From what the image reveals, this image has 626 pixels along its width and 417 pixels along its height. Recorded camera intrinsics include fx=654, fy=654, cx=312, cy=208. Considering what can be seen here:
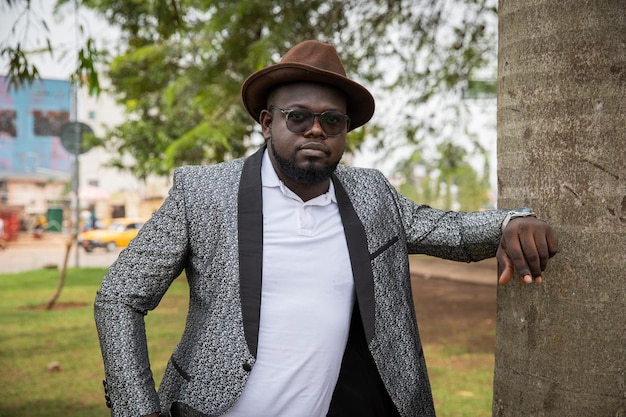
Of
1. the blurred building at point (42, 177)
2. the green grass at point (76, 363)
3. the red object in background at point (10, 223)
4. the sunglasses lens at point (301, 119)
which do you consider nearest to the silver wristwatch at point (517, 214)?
Result: the sunglasses lens at point (301, 119)

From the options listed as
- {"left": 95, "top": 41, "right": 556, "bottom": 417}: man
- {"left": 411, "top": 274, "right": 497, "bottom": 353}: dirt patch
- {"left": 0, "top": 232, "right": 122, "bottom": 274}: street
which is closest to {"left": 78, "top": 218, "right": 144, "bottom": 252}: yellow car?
{"left": 0, "top": 232, "right": 122, "bottom": 274}: street

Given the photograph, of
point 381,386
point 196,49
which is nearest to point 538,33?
point 381,386

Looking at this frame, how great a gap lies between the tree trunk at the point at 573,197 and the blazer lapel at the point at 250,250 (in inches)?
34.6

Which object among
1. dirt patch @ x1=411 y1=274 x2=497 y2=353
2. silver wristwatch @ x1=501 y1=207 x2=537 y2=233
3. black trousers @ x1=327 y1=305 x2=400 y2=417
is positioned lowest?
dirt patch @ x1=411 y1=274 x2=497 y2=353

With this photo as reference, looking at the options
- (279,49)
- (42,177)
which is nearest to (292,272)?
(279,49)

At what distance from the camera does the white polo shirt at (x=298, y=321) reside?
6.88 feet

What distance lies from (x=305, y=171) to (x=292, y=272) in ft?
1.15

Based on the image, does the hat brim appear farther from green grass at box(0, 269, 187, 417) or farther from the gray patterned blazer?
green grass at box(0, 269, 187, 417)

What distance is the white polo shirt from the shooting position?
2.10 m

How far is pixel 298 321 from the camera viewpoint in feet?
6.91

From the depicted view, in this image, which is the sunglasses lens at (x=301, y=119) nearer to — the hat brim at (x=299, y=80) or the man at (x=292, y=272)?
the man at (x=292, y=272)

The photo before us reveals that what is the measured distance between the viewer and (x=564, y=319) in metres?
2.08

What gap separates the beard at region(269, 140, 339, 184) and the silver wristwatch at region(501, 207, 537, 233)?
59cm

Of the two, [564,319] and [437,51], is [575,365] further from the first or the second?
[437,51]
